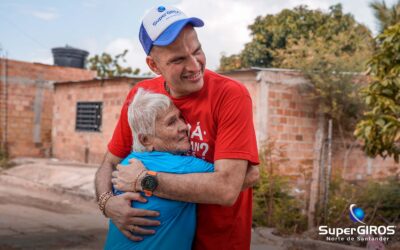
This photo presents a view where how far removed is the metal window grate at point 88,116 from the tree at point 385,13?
779 cm

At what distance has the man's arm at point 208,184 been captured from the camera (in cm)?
182

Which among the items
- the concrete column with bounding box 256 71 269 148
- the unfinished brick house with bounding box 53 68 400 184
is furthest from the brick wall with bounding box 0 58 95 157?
the concrete column with bounding box 256 71 269 148

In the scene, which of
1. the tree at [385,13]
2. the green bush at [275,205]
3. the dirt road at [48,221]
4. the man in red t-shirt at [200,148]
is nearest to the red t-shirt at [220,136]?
the man in red t-shirt at [200,148]

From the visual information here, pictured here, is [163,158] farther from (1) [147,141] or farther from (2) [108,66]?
(2) [108,66]

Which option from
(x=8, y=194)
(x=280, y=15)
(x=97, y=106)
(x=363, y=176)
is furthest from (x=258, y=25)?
(x=8, y=194)

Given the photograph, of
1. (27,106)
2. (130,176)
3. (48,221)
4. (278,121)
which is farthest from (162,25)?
(27,106)

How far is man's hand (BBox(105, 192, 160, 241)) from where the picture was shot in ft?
6.15

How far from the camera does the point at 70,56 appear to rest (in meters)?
18.3

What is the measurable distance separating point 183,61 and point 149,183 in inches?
21.4

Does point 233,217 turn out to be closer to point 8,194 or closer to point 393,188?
point 393,188

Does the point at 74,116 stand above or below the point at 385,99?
below

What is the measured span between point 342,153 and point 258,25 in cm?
999

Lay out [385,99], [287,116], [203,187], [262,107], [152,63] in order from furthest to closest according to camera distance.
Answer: [287,116]
[262,107]
[385,99]
[152,63]
[203,187]

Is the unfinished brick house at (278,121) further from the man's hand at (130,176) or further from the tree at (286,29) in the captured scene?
the tree at (286,29)
